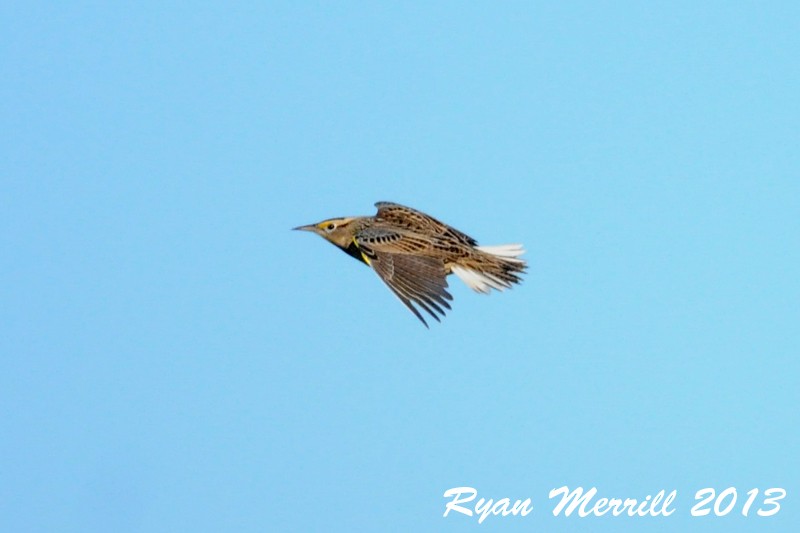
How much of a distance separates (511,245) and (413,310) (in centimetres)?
354

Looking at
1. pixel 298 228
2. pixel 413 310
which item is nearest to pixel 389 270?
pixel 413 310

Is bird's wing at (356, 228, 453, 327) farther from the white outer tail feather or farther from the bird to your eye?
the white outer tail feather

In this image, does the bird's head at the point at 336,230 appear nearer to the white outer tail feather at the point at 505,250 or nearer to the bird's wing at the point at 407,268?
the bird's wing at the point at 407,268

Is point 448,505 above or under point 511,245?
under

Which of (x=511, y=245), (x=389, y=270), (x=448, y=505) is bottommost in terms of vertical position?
(x=448, y=505)

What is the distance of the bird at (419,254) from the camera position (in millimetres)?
22094

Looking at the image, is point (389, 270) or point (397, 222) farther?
point (397, 222)

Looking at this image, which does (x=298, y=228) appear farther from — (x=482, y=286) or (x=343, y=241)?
(x=482, y=286)

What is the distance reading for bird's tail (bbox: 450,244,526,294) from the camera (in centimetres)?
2330

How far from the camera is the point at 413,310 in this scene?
70.5ft

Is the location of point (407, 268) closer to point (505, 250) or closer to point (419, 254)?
point (419, 254)

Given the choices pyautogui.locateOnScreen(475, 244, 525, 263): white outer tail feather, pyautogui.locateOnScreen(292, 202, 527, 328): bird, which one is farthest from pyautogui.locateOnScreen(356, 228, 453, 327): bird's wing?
pyautogui.locateOnScreen(475, 244, 525, 263): white outer tail feather

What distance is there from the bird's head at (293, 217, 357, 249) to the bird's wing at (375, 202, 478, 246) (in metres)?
0.54

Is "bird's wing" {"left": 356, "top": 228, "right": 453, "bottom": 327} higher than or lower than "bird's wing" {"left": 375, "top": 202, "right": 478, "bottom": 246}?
lower
